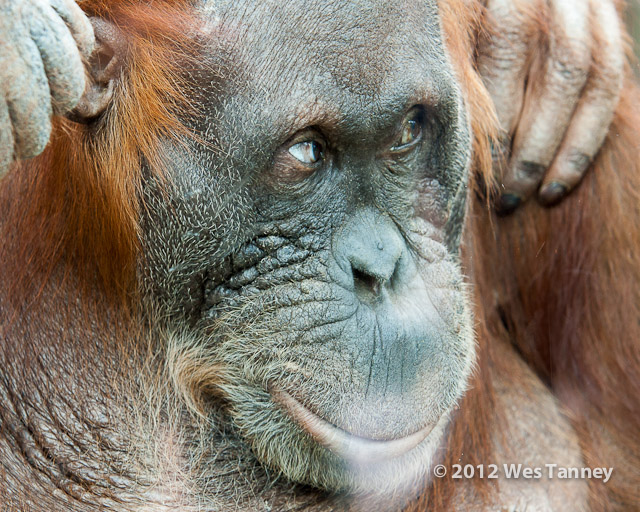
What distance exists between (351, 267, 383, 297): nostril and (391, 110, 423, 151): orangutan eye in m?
0.35

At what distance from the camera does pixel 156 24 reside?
183 cm

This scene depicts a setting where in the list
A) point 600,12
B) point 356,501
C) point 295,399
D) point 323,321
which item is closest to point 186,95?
point 323,321

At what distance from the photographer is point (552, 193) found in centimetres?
261

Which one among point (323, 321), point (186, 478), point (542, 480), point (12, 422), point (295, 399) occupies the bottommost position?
point (542, 480)

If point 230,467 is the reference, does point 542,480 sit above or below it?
below

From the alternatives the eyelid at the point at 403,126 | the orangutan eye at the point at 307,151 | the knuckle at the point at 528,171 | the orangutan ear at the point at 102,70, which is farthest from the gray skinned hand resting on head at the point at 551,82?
the orangutan ear at the point at 102,70

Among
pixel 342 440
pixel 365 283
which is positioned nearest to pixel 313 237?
pixel 365 283

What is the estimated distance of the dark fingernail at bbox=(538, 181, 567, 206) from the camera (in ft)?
8.52

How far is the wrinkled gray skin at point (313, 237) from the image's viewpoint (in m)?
1.82

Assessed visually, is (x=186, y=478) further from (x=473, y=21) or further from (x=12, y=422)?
(x=473, y=21)

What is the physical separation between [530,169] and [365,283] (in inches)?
37.3

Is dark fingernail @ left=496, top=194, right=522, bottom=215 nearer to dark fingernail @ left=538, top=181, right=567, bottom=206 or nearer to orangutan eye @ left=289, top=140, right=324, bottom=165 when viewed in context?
dark fingernail @ left=538, top=181, right=567, bottom=206

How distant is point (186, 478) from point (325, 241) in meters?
0.74

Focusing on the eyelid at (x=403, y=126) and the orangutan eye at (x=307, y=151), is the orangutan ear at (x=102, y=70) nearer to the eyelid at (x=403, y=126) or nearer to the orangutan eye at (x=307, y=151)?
the orangutan eye at (x=307, y=151)
